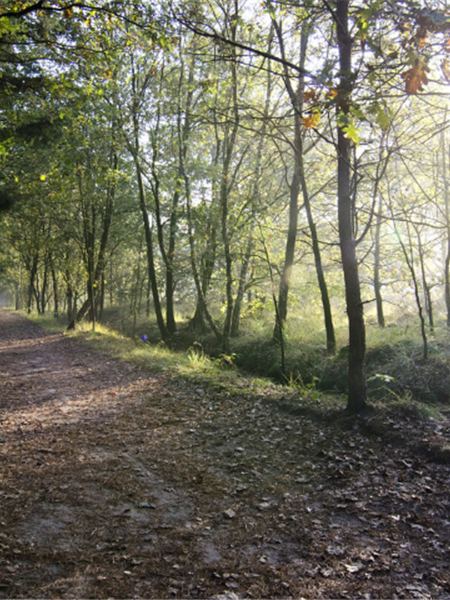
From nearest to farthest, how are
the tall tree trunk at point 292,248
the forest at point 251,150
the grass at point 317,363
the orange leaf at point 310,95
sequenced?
the orange leaf at point 310,95, the forest at point 251,150, the grass at point 317,363, the tall tree trunk at point 292,248

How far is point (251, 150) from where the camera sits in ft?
46.6

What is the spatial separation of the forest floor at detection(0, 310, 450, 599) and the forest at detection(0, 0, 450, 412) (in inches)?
47.4

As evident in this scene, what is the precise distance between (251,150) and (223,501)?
12592 millimetres

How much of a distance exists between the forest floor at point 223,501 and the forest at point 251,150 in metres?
1.20

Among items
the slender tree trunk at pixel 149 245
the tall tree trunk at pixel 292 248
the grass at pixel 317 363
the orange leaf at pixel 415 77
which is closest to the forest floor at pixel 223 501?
the grass at pixel 317 363

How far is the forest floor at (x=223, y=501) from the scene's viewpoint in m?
2.67

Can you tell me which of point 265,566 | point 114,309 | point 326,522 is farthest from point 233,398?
point 114,309

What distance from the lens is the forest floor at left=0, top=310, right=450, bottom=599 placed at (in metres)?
2.67

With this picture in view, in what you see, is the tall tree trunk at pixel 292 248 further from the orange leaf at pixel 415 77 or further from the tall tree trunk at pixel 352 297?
the orange leaf at pixel 415 77

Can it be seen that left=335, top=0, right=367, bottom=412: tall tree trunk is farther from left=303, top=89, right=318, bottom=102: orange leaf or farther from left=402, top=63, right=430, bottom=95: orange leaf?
left=402, top=63, right=430, bottom=95: orange leaf

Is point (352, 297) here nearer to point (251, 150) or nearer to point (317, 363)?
point (317, 363)

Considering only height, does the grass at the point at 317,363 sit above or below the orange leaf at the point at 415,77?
below

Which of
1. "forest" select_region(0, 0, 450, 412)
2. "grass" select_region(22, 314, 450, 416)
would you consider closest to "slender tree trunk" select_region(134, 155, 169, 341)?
"forest" select_region(0, 0, 450, 412)

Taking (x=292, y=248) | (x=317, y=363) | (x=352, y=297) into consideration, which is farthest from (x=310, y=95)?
(x=292, y=248)
